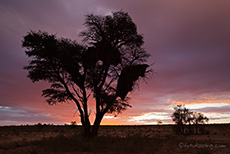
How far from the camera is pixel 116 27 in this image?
60.5ft

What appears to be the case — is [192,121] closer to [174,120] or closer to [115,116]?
[174,120]

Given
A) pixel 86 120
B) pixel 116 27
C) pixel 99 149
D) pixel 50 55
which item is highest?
pixel 116 27

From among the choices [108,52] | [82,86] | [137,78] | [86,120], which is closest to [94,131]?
[86,120]

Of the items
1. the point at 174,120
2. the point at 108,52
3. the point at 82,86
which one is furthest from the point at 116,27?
the point at 174,120

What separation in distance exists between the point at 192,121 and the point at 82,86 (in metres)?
20.3

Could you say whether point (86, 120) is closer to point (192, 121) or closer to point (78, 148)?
point (78, 148)

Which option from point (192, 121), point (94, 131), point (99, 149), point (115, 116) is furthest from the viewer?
point (192, 121)

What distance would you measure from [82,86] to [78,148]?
660 cm

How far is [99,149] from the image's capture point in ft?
45.5

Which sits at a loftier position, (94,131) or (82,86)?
(82,86)

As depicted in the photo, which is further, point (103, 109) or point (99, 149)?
point (103, 109)

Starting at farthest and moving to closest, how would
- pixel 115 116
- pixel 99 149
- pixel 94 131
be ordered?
pixel 115 116, pixel 94 131, pixel 99 149

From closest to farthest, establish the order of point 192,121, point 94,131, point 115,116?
point 94,131 < point 115,116 < point 192,121

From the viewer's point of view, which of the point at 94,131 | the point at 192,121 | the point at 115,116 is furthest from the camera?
the point at 192,121
